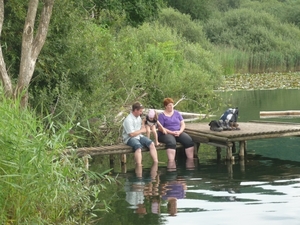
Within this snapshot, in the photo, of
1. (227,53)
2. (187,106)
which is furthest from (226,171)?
(227,53)

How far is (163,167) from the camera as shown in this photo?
595 inches

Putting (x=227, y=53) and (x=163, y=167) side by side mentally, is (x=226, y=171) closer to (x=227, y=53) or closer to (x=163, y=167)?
(x=163, y=167)

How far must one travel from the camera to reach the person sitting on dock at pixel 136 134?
14.7 metres

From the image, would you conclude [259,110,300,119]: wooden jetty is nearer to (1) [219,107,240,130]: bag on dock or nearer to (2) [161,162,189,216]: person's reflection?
(1) [219,107,240,130]: bag on dock

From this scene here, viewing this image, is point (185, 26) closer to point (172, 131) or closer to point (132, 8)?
point (132, 8)

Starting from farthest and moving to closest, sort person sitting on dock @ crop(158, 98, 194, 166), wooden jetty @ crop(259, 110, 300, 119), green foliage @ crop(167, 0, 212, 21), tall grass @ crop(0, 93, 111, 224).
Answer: green foliage @ crop(167, 0, 212, 21) → wooden jetty @ crop(259, 110, 300, 119) → person sitting on dock @ crop(158, 98, 194, 166) → tall grass @ crop(0, 93, 111, 224)

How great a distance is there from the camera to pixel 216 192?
39.2 ft

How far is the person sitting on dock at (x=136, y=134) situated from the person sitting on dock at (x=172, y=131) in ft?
1.48

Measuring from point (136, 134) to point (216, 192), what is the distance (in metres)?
3.24

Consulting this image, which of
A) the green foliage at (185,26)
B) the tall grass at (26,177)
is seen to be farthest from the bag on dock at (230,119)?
the green foliage at (185,26)

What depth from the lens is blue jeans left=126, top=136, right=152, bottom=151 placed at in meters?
14.8

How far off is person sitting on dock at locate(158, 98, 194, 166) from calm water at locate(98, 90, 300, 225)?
1.09 feet

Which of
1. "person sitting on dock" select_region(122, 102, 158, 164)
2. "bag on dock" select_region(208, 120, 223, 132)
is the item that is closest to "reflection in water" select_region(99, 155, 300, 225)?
"person sitting on dock" select_region(122, 102, 158, 164)

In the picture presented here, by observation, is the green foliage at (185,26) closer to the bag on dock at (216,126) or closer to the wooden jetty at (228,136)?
the wooden jetty at (228,136)
